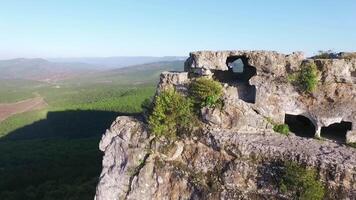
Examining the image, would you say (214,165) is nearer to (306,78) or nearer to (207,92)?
(207,92)

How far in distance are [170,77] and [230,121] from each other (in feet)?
14.5

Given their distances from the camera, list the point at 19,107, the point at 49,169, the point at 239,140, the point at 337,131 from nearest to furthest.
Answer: the point at 239,140 < the point at 337,131 < the point at 49,169 < the point at 19,107

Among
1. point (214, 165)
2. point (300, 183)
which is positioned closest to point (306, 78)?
point (300, 183)

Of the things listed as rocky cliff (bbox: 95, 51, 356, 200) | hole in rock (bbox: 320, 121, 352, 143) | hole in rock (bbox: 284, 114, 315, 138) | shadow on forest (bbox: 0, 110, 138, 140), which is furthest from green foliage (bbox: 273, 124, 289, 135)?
shadow on forest (bbox: 0, 110, 138, 140)

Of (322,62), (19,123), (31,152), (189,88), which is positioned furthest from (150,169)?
(19,123)

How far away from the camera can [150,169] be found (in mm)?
21547

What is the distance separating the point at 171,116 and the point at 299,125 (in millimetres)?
8122

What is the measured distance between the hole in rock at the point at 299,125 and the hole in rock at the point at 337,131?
74cm

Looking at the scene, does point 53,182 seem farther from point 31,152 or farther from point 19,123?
point 19,123

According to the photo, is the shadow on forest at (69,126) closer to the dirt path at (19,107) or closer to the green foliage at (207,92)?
the dirt path at (19,107)

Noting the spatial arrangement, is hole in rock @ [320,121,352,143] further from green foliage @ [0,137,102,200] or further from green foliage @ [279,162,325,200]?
green foliage @ [0,137,102,200]

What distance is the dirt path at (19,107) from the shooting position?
445 feet

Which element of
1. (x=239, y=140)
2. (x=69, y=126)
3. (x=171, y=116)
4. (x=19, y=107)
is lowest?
(x=19, y=107)

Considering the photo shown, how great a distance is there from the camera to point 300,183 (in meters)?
18.0
